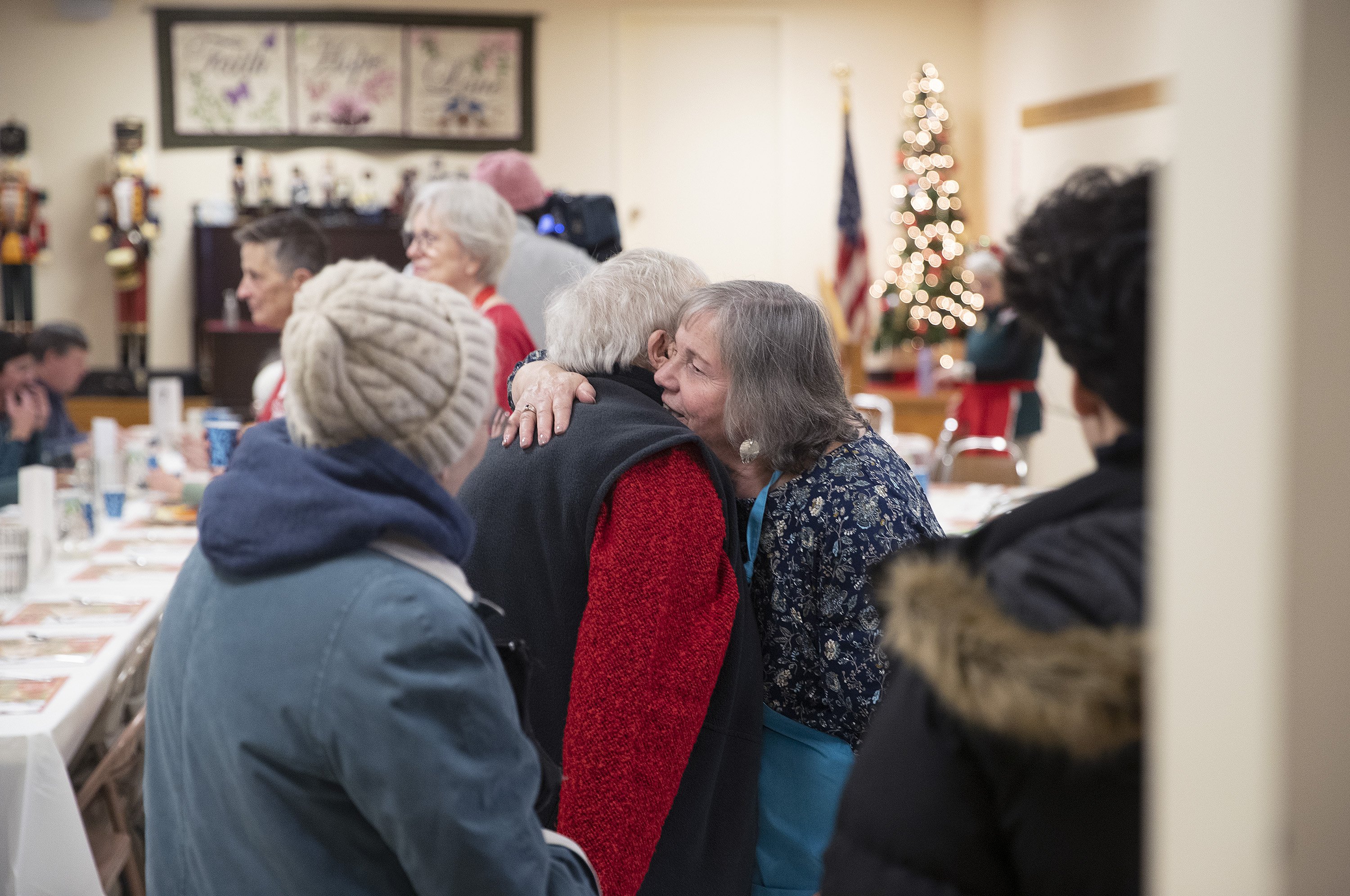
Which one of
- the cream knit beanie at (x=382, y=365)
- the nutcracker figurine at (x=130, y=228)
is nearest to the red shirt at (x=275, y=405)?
the cream knit beanie at (x=382, y=365)

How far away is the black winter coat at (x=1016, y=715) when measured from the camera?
2.52 ft


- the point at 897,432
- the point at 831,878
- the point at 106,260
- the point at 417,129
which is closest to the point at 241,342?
the point at 106,260

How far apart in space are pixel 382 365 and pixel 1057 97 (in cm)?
756

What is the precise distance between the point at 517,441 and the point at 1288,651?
128 cm

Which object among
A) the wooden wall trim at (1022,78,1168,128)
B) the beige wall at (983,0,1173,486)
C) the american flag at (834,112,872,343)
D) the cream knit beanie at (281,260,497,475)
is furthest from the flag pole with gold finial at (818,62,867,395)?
the cream knit beanie at (281,260,497,475)

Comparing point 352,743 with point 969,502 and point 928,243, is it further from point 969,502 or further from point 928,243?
point 928,243

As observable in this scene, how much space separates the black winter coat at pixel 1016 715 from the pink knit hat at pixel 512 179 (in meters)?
3.35

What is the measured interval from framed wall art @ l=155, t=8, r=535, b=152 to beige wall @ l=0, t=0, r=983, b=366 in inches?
4.3

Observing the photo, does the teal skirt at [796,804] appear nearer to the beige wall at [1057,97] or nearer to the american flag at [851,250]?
the beige wall at [1057,97]

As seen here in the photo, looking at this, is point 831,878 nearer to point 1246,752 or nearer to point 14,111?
point 1246,752

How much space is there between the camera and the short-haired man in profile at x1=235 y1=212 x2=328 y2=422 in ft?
11.2

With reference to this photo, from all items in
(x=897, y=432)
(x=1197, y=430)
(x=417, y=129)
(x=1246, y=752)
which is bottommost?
(x=897, y=432)

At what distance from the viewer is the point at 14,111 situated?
8.33 metres

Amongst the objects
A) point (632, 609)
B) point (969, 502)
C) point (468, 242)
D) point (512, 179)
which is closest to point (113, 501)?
point (468, 242)
